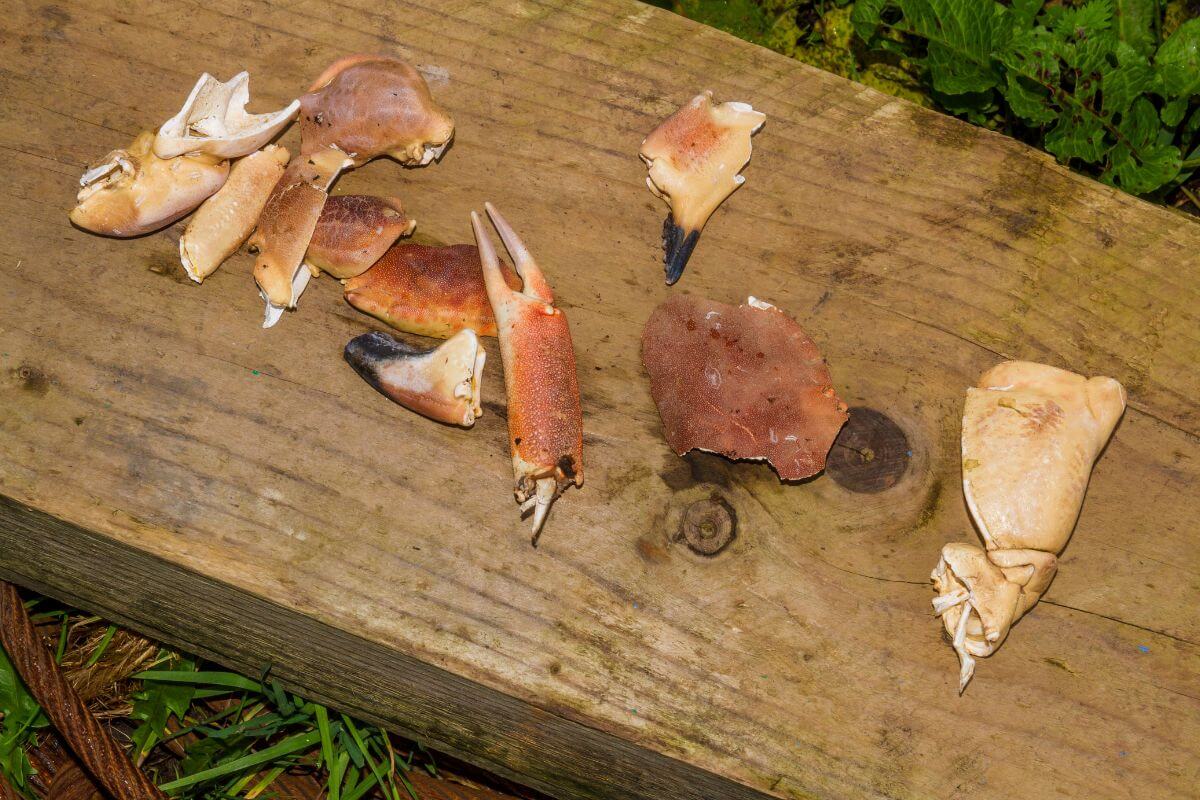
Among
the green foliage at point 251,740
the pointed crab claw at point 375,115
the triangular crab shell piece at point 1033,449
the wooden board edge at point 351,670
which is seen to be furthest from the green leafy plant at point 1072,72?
the green foliage at point 251,740

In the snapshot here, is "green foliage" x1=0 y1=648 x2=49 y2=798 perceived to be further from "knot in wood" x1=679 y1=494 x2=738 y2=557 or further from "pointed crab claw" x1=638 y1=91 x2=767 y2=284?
"pointed crab claw" x1=638 y1=91 x2=767 y2=284

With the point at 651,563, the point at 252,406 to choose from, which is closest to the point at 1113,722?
the point at 651,563

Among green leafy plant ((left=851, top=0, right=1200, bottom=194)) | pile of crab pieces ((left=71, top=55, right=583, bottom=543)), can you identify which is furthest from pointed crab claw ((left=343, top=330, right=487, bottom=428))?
green leafy plant ((left=851, top=0, right=1200, bottom=194))

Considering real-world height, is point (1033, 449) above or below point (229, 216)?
below

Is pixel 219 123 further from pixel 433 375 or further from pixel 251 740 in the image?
pixel 251 740

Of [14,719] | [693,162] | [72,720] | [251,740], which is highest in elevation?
[693,162]

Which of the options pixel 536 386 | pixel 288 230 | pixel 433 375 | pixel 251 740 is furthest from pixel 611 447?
pixel 251 740

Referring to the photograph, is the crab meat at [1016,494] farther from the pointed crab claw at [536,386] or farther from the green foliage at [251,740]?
the green foliage at [251,740]
